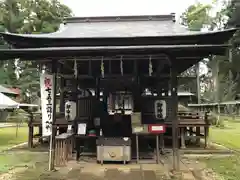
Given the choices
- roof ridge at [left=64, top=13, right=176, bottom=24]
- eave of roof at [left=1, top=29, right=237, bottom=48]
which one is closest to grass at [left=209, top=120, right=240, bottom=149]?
roof ridge at [left=64, top=13, right=176, bottom=24]

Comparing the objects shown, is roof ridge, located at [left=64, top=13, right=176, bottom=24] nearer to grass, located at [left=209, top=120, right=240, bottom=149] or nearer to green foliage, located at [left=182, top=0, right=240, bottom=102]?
grass, located at [left=209, top=120, right=240, bottom=149]

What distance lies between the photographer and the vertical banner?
26.5 ft

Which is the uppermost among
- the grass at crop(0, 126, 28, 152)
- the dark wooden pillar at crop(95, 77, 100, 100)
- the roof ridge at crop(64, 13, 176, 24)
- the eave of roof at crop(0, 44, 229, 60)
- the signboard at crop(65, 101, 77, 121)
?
the roof ridge at crop(64, 13, 176, 24)

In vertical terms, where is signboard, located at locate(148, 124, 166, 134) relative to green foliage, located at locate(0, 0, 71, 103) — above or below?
below

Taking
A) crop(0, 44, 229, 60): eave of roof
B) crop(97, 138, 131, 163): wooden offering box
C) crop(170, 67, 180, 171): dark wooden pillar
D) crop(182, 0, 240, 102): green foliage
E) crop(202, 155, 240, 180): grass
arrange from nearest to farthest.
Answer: crop(0, 44, 229, 60): eave of roof
crop(170, 67, 180, 171): dark wooden pillar
crop(202, 155, 240, 180): grass
crop(97, 138, 131, 163): wooden offering box
crop(182, 0, 240, 102): green foliage

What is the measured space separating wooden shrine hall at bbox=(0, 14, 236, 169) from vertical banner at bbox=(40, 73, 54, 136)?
34mm

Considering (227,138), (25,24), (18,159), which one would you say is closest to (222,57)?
(227,138)

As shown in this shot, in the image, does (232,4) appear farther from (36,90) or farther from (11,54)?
(11,54)

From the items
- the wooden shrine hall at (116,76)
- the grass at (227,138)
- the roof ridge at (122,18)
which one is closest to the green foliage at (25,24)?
the grass at (227,138)

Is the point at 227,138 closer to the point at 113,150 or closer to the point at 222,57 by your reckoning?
the point at 113,150

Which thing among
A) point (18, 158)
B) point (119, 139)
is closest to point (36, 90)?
point (18, 158)

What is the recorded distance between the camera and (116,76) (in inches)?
368

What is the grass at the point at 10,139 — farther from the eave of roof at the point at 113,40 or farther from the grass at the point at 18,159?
the eave of roof at the point at 113,40

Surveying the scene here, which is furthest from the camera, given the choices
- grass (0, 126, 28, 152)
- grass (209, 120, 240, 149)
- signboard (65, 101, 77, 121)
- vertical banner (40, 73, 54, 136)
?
grass (209, 120, 240, 149)
